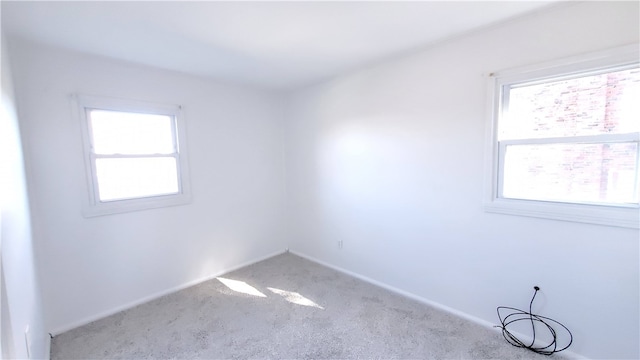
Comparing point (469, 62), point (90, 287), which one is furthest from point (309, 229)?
point (469, 62)

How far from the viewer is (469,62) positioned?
212 centimetres

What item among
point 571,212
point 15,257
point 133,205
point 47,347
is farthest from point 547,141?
point 47,347

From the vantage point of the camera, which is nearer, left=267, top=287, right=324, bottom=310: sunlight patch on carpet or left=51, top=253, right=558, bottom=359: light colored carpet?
left=51, top=253, right=558, bottom=359: light colored carpet

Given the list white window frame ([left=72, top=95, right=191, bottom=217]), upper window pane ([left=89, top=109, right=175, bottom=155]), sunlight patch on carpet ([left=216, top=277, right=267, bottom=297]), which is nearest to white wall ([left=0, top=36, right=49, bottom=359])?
white window frame ([left=72, top=95, right=191, bottom=217])

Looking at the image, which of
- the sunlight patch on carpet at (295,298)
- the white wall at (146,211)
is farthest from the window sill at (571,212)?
the white wall at (146,211)

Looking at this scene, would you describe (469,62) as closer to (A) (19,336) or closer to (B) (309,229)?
(B) (309,229)

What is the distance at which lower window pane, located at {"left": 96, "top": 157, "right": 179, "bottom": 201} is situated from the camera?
2.46 meters

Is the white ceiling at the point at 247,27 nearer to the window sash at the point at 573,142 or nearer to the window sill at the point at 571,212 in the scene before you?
the window sash at the point at 573,142

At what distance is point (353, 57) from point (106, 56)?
225 centimetres

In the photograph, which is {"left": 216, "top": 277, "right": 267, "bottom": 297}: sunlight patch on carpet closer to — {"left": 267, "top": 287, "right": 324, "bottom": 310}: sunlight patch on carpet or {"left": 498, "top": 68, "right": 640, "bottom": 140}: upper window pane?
{"left": 267, "top": 287, "right": 324, "bottom": 310}: sunlight patch on carpet

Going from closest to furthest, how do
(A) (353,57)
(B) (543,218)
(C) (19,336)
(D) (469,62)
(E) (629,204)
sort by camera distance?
(C) (19,336) < (E) (629,204) < (B) (543,218) < (D) (469,62) < (A) (353,57)

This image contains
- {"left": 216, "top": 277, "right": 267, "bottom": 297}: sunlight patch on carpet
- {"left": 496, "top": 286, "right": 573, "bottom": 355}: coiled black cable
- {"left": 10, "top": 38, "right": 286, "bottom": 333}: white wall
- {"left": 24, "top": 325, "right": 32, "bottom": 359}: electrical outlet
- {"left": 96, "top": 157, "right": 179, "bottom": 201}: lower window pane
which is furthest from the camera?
{"left": 216, "top": 277, "right": 267, "bottom": 297}: sunlight patch on carpet

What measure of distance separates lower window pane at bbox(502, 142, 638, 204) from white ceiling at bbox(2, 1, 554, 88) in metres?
1.01

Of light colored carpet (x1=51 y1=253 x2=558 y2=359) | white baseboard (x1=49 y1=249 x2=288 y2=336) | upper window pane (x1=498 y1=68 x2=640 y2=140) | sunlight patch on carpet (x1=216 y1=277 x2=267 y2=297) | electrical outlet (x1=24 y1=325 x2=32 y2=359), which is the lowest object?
light colored carpet (x1=51 y1=253 x2=558 y2=359)
